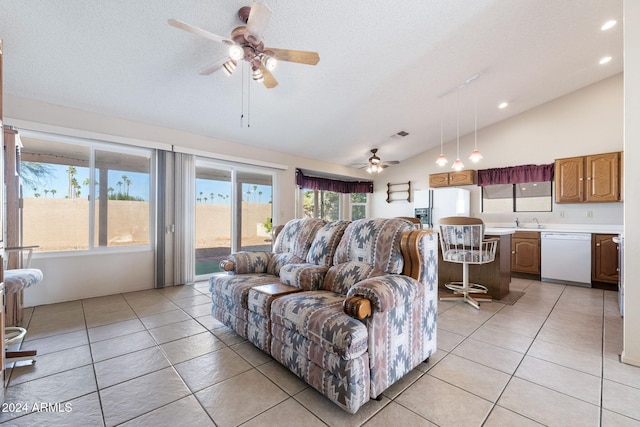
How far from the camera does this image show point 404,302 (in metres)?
1.67

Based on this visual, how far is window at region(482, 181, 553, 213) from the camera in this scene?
530 cm

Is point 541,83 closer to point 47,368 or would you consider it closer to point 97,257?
point 47,368

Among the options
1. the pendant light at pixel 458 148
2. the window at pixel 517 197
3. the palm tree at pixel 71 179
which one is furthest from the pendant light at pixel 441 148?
the palm tree at pixel 71 179

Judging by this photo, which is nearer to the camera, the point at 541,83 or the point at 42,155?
the point at 42,155

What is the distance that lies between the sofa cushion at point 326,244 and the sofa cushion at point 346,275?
20 cm

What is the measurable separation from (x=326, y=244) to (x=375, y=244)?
0.55 m

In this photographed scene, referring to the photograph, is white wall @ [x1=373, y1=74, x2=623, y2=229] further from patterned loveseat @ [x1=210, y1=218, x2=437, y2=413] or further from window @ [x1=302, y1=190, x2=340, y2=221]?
patterned loveseat @ [x1=210, y1=218, x2=437, y2=413]

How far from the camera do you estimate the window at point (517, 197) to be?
17.4 ft

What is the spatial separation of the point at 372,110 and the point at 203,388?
428cm

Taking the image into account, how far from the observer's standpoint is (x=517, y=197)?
5598 mm

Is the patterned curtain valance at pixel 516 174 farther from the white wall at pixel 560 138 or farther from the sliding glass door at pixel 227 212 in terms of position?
the sliding glass door at pixel 227 212

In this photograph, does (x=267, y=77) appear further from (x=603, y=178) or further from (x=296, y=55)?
(x=603, y=178)

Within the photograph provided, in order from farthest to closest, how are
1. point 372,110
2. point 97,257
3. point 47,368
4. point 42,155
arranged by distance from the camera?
point 372,110, point 97,257, point 42,155, point 47,368

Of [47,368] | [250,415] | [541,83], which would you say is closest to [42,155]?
[47,368]
